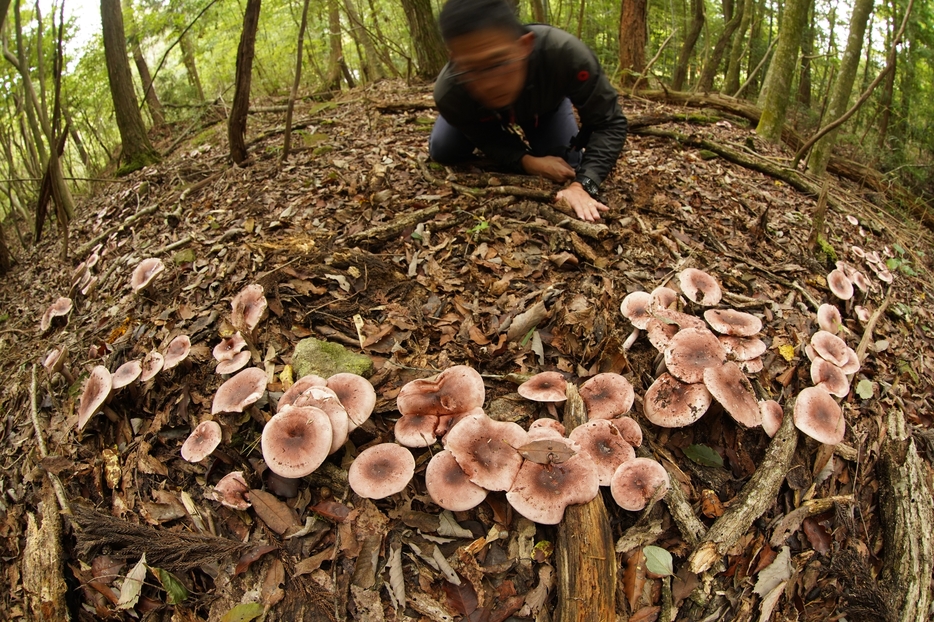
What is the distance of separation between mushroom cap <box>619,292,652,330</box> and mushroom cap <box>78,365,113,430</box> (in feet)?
11.3

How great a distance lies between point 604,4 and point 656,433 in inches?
625

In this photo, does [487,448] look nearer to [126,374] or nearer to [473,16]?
[126,374]

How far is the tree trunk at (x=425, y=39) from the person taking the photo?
8469mm

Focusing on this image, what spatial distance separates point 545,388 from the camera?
Result: 2746mm

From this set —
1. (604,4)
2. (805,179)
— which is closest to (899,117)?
(604,4)

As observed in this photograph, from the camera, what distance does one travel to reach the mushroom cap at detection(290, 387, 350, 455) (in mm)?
2461

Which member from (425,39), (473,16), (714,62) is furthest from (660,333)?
(714,62)

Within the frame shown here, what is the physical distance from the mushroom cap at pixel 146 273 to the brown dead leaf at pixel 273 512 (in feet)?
7.21

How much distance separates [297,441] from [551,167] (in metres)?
3.39

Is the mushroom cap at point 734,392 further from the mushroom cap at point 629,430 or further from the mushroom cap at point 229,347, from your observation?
the mushroom cap at point 229,347

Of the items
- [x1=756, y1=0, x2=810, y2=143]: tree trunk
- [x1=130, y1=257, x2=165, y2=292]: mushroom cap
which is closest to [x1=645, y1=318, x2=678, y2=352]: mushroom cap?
[x1=130, y1=257, x2=165, y2=292]: mushroom cap

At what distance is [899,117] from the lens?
480 inches

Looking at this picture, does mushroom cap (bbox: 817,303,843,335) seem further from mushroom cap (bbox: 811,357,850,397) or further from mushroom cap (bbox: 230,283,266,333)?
mushroom cap (bbox: 230,283,266,333)

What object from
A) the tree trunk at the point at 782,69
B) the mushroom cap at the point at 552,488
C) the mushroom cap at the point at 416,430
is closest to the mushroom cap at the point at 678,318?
the mushroom cap at the point at 552,488
